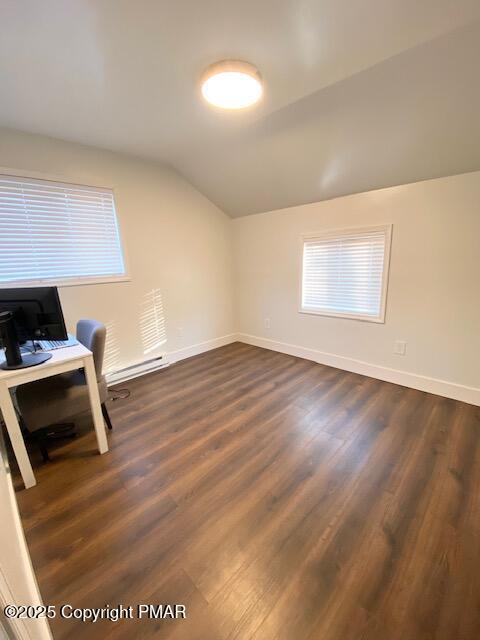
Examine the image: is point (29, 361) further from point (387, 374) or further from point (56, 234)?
point (387, 374)

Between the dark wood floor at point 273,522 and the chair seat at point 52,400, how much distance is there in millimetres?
324

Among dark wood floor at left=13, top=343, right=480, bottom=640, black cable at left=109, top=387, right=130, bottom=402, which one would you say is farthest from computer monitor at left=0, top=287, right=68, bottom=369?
black cable at left=109, top=387, right=130, bottom=402

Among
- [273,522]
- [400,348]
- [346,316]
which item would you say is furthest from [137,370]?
[400,348]

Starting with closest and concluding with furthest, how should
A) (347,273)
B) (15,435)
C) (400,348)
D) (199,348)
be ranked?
(15,435) < (400,348) < (347,273) < (199,348)

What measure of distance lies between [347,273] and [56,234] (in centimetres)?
308

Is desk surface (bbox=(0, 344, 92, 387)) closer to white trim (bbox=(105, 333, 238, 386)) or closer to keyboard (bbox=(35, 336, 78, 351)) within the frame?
keyboard (bbox=(35, 336, 78, 351))

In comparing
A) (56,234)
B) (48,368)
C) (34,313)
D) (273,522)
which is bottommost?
(273,522)

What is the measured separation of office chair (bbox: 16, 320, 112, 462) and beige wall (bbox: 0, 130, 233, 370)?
82 centimetres

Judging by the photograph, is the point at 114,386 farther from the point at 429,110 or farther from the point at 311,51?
the point at 429,110

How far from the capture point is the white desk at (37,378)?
150cm

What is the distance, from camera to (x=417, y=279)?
8.27 ft

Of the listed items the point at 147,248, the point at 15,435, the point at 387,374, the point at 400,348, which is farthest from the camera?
the point at 147,248

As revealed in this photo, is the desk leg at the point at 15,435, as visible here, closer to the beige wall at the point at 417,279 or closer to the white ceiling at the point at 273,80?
the white ceiling at the point at 273,80

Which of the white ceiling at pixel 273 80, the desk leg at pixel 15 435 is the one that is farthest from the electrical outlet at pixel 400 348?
the desk leg at pixel 15 435
